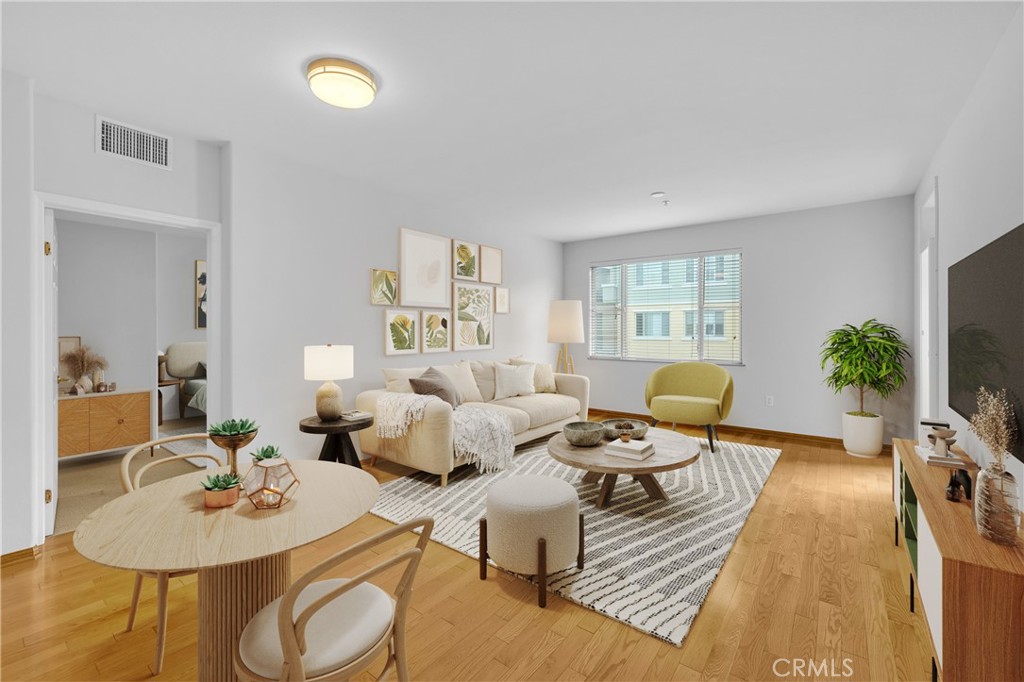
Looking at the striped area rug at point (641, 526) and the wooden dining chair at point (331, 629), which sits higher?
the wooden dining chair at point (331, 629)

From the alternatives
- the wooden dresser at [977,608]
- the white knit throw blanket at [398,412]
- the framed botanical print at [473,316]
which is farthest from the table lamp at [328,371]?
the wooden dresser at [977,608]

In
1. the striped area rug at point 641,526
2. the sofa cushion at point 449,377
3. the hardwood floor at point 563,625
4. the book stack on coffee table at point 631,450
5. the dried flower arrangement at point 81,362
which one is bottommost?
the hardwood floor at point 563,625

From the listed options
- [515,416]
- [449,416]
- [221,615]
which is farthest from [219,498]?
[515,416]

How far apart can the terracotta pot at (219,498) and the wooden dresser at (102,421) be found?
3792 millimetres

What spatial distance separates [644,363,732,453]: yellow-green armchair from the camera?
4465 mm

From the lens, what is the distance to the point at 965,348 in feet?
7.13

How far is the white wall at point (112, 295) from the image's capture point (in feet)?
14.1

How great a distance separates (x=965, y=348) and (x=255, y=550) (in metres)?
3.01

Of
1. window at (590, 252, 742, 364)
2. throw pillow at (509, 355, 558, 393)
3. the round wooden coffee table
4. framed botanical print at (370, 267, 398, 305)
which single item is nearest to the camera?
the round wooden coffee table

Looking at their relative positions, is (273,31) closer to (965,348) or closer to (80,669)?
(80,669)

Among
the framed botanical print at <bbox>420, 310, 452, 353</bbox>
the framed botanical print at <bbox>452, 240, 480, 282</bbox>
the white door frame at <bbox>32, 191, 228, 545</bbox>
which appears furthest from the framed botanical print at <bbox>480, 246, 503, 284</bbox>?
the white door frame at <bbox>32, 191, 228, 545</bbox>

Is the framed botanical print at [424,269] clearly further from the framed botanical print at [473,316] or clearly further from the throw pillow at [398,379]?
the throw pillow at [398,379]

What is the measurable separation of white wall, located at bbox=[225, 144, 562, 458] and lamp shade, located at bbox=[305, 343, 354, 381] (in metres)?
0.41

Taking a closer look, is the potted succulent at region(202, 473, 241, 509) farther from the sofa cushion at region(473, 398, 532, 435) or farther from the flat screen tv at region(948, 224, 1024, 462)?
the sofa cushion at region(473, 398, 532, 435)
